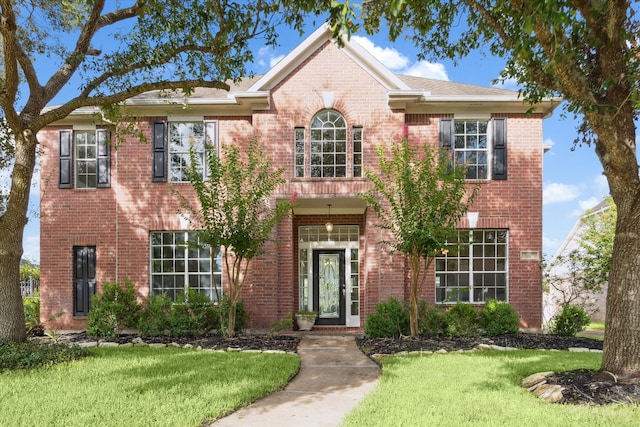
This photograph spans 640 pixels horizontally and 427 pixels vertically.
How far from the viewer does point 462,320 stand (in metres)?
11.1

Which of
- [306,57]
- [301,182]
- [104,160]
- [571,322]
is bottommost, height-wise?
[571,322]

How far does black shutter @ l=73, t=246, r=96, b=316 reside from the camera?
1234 centimetres

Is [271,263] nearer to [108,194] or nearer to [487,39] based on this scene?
[108,194]

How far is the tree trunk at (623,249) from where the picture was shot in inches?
237

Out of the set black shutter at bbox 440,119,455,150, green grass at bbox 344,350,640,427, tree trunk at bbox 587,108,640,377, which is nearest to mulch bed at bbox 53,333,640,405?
tree trunk at bbox 587,108,640,377

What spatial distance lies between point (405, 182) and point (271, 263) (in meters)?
4.04

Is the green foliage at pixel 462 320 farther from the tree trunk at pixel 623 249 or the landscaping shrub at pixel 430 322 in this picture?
the tree trunk at pixel 623 249

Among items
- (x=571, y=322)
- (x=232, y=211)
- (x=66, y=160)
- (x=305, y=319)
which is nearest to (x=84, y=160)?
(x=66, y=160)

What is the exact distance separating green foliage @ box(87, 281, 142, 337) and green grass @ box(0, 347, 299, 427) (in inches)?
104

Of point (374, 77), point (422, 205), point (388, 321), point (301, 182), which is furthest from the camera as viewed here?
point (374, 77)

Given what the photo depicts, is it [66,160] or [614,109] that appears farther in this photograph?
[66,160]

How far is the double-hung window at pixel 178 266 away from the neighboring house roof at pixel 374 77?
11.5ft

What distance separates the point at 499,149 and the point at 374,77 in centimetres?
381

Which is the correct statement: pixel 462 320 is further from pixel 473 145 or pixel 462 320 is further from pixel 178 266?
pixel 178 266
